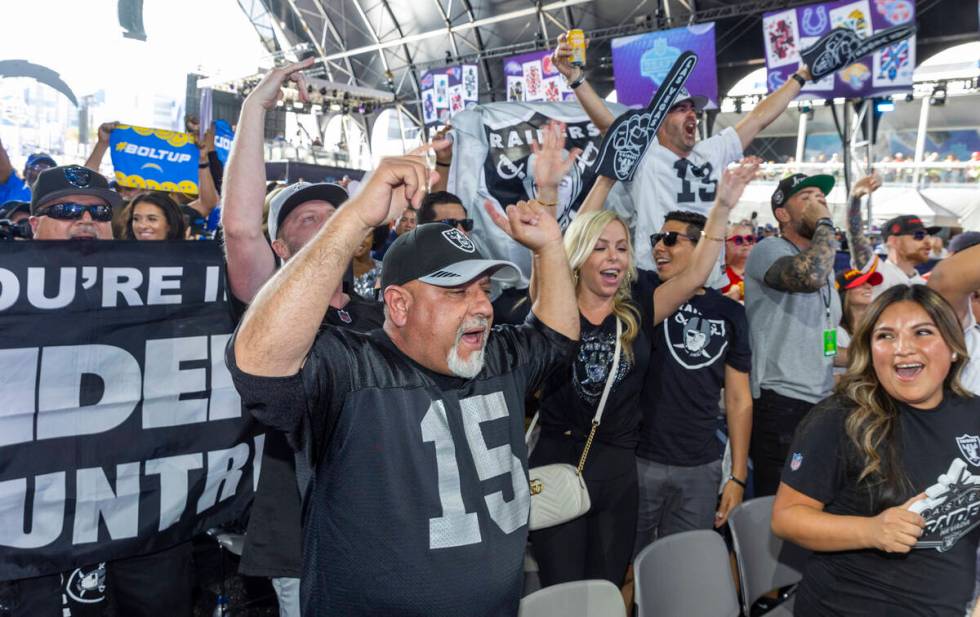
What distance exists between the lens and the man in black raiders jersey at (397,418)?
Answer: 1.41m

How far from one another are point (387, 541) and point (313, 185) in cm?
133

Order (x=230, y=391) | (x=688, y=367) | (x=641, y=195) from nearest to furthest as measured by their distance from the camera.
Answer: (x=230, y=391)
(x=688, y=367)
(x=641, y=195)

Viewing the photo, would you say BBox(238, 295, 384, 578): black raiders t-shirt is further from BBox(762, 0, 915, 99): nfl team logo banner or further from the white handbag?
BBox(762, 0, 915, 99): nfl team logo banner

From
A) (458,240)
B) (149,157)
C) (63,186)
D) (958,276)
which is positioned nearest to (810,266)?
(958,276)

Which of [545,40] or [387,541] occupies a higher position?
[545,40]

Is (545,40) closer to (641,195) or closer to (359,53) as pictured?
(359,53)

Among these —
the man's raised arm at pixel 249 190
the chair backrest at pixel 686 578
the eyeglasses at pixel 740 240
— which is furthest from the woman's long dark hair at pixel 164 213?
the eyeglasses at pixel 740 240

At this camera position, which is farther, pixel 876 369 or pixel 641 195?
pixel 641 195

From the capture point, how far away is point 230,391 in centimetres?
267

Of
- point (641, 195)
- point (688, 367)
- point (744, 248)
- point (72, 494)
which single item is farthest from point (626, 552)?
point (744, 248)

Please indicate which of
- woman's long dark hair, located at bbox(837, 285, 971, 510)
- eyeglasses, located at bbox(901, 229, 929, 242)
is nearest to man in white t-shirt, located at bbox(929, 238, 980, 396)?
woman's long dark hair, located at bbox(837, 285, 971, 510)

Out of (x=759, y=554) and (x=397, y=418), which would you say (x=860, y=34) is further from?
(x=397, y=418)

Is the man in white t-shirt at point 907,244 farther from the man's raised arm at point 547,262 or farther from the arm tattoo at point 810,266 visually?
the man's raised arm at point 547,262

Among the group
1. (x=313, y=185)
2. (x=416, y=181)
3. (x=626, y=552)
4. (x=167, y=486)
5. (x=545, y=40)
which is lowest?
(x=626, y=552)
